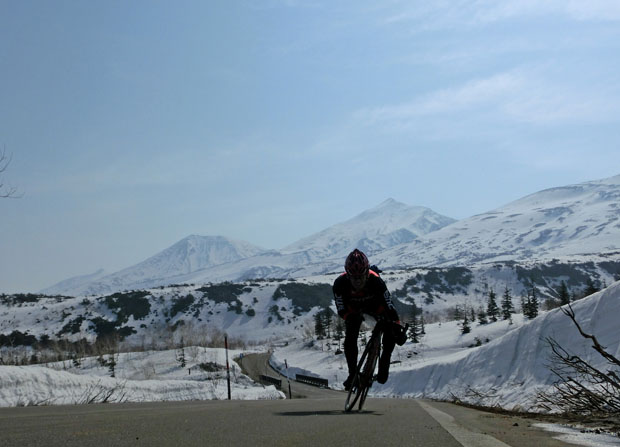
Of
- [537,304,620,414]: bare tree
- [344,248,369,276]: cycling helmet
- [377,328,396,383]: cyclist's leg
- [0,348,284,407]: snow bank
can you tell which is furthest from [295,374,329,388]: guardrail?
[344,248,369,276]: cycling helmet

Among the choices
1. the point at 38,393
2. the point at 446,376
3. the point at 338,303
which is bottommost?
the point at 446,376

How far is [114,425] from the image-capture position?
5.36 metres

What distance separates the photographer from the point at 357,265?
9.01m

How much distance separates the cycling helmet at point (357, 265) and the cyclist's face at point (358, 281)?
0.07 metres

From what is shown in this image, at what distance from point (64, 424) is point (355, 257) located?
506 cm

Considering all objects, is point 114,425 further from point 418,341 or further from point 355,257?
point 418,341

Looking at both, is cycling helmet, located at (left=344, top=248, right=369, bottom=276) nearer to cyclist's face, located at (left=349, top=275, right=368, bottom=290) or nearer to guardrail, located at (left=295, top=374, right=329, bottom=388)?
cyclist's face, located at (left=349, top=275, right=368, bottom=290)

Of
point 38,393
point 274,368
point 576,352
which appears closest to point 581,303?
point 576,352

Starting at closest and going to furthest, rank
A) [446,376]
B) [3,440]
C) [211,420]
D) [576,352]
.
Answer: [3,440]
[211,420]
[576,352]
[446,376]

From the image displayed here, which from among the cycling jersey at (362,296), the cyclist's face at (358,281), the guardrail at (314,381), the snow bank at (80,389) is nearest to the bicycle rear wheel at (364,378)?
the cycling jersey at (362,296)

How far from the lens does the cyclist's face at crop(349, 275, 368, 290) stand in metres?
9.15

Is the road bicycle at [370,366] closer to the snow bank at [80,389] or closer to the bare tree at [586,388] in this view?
the bare tree at [586,388]

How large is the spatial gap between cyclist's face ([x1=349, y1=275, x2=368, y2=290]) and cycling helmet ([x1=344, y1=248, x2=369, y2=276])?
72mm

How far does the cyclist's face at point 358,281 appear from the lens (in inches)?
360
